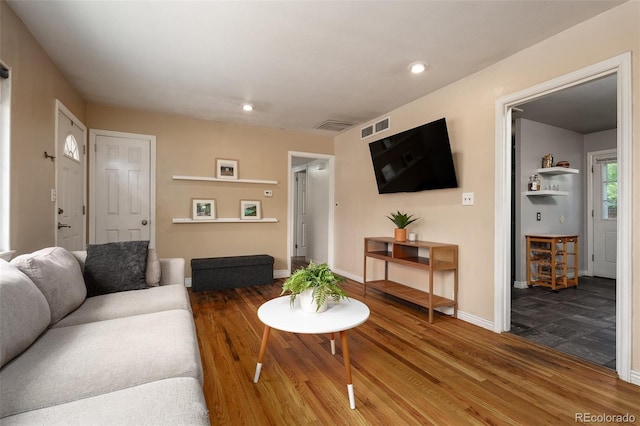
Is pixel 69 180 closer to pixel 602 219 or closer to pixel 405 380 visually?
pixel 405 380

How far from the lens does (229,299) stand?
360 cm

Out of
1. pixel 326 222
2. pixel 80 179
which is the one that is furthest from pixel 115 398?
pixel 326 222

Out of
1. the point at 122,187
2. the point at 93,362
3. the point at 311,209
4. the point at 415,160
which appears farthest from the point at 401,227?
the point at 122,187

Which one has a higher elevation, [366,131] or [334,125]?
[334,125]

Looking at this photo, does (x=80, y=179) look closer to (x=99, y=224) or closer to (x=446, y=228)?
(x=99, y=224)

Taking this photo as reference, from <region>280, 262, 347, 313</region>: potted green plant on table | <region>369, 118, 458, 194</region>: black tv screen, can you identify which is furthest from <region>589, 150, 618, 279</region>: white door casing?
<region>280, 262, 347, 313</region>: potted green plant on table

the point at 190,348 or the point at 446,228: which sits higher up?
the point at 446,228

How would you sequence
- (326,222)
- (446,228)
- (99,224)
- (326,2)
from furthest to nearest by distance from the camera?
1. (326,222)
2. (99,224)
3. (446,228)
4. (326,2)

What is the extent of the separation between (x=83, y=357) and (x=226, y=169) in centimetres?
350

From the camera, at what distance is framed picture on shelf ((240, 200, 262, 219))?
180 inches

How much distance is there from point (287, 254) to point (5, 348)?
3839mm

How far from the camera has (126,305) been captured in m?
1.92

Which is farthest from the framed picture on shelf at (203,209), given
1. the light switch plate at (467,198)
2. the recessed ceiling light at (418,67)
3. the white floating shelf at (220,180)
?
the light switch plate at (467,198)

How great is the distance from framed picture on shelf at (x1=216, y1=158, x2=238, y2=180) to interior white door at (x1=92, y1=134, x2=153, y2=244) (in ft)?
2.94
